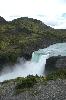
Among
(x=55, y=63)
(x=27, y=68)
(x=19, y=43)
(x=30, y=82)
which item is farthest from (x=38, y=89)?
(x=19, y=43)

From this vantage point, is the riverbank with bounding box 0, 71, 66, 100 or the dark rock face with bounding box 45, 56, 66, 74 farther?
the dark rock face with bounding box 45, 56, 66, 74

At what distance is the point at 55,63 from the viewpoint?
3324 inches

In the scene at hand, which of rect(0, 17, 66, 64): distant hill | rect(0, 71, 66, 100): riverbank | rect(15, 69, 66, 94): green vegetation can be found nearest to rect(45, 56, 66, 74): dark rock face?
rect(0, 17, 66, 64): distant hill

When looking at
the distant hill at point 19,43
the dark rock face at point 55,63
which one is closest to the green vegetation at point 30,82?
the dark rock face at point 55,63

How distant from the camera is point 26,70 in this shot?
96875 millimetres

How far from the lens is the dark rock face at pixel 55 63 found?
8138 centimetres

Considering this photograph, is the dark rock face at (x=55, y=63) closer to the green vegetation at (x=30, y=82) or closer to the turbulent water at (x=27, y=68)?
the turbulent water at (x=27, y=68)

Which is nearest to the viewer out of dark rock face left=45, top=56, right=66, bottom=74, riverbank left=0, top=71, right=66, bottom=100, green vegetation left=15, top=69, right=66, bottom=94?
riverbank left=0, top=71, right=66, bottom=100

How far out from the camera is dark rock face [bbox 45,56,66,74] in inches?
3204

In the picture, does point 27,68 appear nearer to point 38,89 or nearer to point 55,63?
point 55,63

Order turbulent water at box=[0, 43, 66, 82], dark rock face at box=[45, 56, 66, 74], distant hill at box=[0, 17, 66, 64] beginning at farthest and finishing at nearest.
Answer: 1. distant hill at box=[0, 17, 66, 64]
2. turbulent water at box=[0, 43, 66, 82]
3. dark rock face at box=[45, 56, 66, 74]

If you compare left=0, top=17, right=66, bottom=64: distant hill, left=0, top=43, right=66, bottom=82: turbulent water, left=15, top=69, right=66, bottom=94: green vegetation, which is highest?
left=0, top=17, right=66, bottom=64: distant hill

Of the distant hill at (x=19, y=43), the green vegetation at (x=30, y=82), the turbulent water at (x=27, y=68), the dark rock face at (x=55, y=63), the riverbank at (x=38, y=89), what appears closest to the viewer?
the riverbank at (x=38, y=89)

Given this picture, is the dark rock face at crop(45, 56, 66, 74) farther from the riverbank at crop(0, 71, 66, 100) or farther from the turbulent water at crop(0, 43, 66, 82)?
the riverbank at crop(0, 71, 66, 100)
